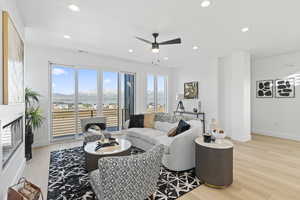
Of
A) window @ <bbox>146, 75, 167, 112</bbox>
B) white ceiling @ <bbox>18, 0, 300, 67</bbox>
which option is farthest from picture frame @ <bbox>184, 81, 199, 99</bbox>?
white ceiling @ <bbox>18, 0, 300, 67</bbox>

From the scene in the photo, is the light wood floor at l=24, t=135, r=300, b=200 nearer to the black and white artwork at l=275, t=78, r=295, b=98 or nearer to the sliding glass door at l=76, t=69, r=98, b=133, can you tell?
the sliding glass door at l=76, t=69, r=98, b=133

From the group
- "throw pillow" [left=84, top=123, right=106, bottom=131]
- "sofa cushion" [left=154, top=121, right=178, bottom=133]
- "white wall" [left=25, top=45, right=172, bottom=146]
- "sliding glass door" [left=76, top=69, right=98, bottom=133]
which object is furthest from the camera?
"sliding glass door" [left=76, top=69, right=98, bottom=133]

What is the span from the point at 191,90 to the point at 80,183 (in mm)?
5228

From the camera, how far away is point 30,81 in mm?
4262

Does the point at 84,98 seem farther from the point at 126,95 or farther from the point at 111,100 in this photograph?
the point at 126,95

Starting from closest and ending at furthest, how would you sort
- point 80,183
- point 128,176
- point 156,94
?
point 128,176 < point 80,183 < point 156,94

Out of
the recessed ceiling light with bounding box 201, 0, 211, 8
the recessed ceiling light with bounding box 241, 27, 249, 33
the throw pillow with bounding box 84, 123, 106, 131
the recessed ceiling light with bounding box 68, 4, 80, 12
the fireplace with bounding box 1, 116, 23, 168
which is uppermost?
the recessed ceiling light with bounding box 68, 4, 80, 12

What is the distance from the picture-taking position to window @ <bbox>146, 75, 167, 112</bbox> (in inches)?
265

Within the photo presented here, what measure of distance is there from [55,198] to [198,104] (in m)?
5.28

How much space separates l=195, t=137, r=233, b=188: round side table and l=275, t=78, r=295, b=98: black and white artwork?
14.4 feet

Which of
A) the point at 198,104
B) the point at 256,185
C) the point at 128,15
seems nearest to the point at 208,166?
the point at 256,185

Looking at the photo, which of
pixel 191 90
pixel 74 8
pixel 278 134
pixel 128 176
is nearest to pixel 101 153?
pixel 128 176

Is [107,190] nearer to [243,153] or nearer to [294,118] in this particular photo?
[243,153]

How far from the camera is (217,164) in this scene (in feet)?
7.30
